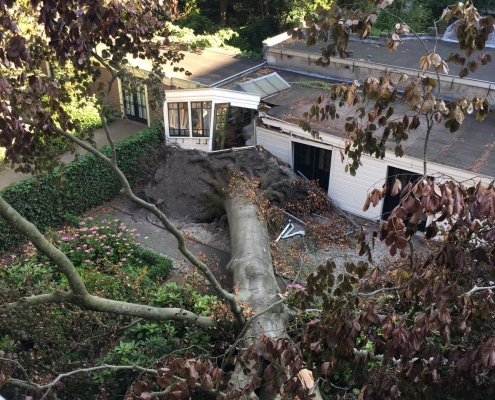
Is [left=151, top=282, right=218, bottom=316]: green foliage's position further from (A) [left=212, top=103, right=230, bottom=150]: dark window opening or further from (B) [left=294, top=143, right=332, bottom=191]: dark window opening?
(A) [left=212, top=103, right=230, bottom=150]: dark window opening

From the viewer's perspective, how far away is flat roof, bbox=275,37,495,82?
54.5 ft

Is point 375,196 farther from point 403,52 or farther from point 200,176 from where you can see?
point 403,52

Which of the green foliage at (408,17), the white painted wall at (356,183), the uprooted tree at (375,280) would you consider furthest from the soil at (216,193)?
the green foliage at (408,17)

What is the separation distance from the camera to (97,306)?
581cm

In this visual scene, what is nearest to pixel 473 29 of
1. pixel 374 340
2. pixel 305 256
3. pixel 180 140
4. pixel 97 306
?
pixel 374 340

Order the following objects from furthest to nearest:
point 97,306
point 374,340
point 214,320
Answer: point 214,320, point 97,306, point 374,340

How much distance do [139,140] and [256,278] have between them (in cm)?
735

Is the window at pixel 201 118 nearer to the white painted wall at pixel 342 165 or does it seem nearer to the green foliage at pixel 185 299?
the white painted wall at pixel 342 165

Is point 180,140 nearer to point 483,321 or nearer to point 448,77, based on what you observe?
point 448,77

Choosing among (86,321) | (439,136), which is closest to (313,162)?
(439,136)

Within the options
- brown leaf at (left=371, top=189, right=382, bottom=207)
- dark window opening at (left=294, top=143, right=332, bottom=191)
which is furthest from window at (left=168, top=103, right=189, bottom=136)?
brown leaf at (left=371, top=189, right=382, bottom=207)

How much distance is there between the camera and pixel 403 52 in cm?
1864

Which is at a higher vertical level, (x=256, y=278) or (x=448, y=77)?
(x=448, y=77)

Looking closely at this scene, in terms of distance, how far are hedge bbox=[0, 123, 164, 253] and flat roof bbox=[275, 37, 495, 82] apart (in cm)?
694
